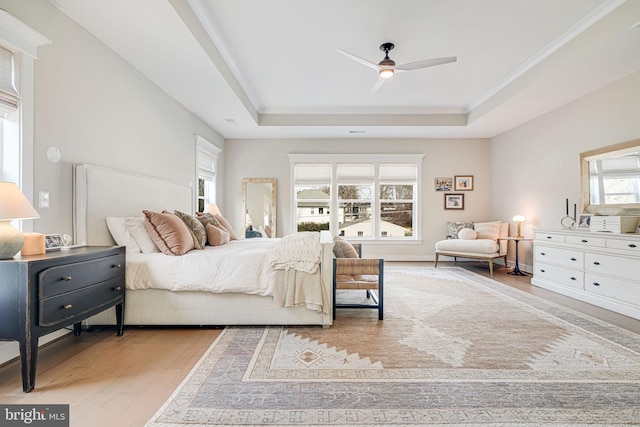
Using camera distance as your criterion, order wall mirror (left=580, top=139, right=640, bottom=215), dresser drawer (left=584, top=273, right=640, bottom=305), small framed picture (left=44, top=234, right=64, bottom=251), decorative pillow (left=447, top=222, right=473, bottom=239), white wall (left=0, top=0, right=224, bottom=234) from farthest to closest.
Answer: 1. decorative pillow (left=447, top=222, right=473, bottom=239)
2. wall mirror (left=580, top=139, right=640, bottom=215)
3. dresser drawer (left=584, top=273, right=640, bottom=305)
4. white wall (left=0, top=0, right=224, bottom=234)
5. small framed picture (left=44, top=234, right=64, bottom=251)

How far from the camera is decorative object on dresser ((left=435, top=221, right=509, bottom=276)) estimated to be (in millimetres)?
5062

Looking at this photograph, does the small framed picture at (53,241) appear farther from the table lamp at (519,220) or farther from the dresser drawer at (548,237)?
the table lamp at (519,220)

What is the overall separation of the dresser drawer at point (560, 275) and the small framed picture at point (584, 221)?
0.64m

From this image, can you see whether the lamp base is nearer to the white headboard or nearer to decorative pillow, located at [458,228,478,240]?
the white headboard

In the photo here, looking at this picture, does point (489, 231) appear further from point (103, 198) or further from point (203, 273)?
point (103, 198)

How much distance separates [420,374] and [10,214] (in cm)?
258

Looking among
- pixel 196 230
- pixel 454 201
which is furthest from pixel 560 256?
pixel 196 230

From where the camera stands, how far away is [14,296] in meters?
1.63

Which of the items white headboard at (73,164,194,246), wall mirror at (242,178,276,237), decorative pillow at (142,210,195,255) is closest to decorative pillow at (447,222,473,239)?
wall mirror at (242,178,276,237)

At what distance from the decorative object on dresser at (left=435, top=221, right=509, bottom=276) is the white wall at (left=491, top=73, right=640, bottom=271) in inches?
16.8

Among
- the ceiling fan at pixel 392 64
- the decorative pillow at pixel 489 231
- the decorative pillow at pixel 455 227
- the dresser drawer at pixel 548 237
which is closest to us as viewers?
the ceiling fan at pixel 392 64

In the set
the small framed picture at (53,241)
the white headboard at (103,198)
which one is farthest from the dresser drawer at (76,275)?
the white headboard at (103,198)

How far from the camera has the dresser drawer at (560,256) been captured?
3.57m

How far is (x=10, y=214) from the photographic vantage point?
1643 mm
